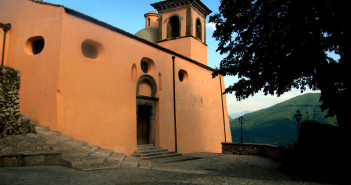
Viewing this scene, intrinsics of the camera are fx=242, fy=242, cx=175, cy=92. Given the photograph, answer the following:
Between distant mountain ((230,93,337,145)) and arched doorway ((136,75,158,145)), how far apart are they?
87.6 m

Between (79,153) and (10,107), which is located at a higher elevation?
(10,107)

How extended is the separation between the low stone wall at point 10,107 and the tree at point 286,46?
7673mm

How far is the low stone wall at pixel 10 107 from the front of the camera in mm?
7371

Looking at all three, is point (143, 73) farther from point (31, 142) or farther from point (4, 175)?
point (4, 175)

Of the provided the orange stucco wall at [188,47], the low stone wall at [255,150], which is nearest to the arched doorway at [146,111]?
the low stone wall at [255,150]

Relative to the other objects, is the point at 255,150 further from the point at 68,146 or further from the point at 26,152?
the point at 26,152

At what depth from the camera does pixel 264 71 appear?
9.13m

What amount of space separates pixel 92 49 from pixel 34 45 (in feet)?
7.99

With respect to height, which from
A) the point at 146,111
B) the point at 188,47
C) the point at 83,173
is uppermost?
the point at 188,47

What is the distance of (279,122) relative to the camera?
113562mm

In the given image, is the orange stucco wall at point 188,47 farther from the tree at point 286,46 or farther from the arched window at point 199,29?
the tree at point 286,46

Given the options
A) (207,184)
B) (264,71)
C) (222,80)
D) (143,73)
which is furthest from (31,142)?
(222,80)

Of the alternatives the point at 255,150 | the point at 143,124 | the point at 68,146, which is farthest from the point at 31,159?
the point at 255,150

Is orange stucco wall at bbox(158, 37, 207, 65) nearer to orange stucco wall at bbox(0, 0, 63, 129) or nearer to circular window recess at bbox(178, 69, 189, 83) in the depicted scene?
circular window recess at bbox(178, 69, 189, 83)
